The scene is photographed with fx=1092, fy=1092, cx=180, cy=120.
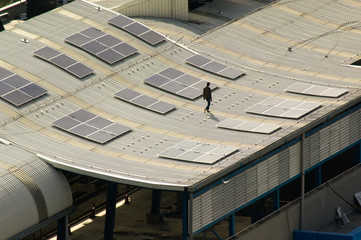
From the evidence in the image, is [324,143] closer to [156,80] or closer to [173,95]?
[173,95]

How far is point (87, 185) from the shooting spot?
7906 centimetres

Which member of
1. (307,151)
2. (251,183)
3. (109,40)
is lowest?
(307,151)

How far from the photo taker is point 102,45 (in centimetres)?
7838

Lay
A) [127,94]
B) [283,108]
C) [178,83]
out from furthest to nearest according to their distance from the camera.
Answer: [178,83]
[127,94]
[283,108]

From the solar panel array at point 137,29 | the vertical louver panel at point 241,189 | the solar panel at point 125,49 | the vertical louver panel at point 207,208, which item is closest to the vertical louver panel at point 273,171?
the vertical louver panel at point 241,189

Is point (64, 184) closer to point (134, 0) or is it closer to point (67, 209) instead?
point (67, 209)

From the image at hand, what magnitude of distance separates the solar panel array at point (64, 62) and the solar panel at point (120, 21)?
6.91m

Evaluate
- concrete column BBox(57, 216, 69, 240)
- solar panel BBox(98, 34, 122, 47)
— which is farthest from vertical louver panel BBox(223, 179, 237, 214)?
solar panel BBox(98, 34, 122, 47)

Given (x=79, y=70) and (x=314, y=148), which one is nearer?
(x=314, y=148)

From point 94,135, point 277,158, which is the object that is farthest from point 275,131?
point 94,135

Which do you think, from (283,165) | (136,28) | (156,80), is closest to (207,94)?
(156,80)

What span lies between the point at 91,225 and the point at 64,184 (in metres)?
10.5

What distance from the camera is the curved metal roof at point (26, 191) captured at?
198 feet

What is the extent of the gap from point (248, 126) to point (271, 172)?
351 cm
